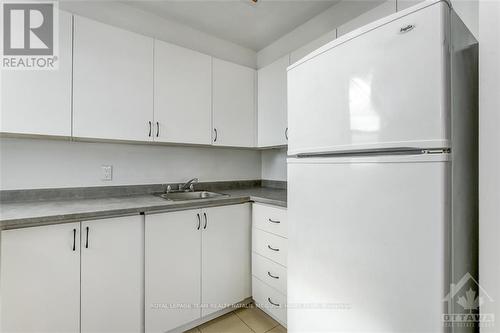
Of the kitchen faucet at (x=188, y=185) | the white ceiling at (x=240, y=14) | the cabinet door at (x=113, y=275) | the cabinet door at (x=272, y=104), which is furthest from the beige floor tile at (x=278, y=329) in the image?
the white ceiling at (x=240, y=14)

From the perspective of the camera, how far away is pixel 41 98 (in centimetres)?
137

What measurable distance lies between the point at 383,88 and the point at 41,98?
1.81 m

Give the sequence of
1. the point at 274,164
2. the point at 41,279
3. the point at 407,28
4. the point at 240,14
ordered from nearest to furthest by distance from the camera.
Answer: the point at 407,28 < the point at 41,279 < the point at 240,14 < the point at 274,164

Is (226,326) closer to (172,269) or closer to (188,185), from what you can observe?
(172,269)

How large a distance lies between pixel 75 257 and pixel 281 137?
1.67 m

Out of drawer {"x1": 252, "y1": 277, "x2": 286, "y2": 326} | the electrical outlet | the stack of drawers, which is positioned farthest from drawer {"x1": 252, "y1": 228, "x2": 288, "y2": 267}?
the electrical outlet

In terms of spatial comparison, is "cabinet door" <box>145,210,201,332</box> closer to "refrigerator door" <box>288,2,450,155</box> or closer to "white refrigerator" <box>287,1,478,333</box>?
"white refrigerator" <box>287,1,478,333</box>

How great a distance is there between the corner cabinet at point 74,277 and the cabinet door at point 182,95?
0.76 meters

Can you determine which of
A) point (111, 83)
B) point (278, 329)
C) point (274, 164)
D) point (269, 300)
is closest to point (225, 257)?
point (269, 300)

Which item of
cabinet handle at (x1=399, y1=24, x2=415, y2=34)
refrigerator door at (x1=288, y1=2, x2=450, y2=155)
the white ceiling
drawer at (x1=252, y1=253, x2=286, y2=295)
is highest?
the white ceiling

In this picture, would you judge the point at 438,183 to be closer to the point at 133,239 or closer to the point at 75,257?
the point at 133,239

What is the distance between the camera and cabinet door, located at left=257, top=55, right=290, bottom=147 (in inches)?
81.2

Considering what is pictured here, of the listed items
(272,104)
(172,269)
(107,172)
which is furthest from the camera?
(272,104)

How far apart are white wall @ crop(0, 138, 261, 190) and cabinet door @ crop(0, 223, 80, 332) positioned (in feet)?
2.07
